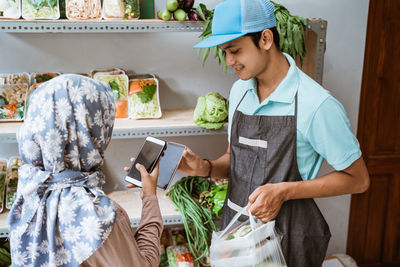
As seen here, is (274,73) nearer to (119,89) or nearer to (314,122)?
(314,122)

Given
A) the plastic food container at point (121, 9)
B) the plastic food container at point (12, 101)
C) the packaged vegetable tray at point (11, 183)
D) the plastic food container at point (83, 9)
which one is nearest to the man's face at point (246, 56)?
the plastic food container at point (121, 9)

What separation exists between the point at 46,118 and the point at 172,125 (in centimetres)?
Result: 116

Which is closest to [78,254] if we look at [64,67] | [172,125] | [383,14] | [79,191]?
[79,191]

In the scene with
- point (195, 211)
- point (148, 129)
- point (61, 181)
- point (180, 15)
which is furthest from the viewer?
point (195, 211)

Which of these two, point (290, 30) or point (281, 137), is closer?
point (281, 137)

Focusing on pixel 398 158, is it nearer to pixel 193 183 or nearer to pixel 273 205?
pixel 193 183

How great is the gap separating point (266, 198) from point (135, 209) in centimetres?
108

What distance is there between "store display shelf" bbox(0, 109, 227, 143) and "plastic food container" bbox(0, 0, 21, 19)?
1.95ft

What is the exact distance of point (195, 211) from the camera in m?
2.38

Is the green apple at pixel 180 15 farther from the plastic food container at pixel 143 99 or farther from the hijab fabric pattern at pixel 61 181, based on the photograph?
the hijab fabric pattern at pixel 61 181

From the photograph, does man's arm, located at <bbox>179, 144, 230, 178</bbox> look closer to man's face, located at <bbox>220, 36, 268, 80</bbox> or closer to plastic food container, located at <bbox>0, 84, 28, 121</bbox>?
man's face, located at <bbox>220, 36, 268, 80</bbox>

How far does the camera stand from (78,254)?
1.21 metres

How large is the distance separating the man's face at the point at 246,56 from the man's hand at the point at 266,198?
477 mm

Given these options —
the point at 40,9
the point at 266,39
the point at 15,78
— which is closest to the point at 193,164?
the point at 266,39
